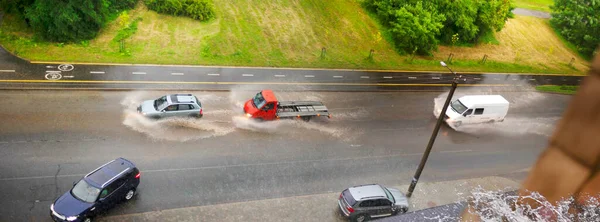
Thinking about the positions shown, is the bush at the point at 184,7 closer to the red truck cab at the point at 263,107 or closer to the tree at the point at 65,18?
the tree at the point at 65,18

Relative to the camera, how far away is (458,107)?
29.1 m

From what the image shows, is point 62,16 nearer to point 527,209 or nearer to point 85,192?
point 85,192

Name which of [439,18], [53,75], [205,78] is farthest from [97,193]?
[439,18]

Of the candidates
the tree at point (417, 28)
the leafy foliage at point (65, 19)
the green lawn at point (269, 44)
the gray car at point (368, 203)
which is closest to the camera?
the gray car at point (368, 203)

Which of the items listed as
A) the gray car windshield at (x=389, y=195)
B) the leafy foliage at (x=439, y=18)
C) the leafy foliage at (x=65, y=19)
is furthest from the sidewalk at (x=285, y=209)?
the leafy foliage at (x=439, y=18)

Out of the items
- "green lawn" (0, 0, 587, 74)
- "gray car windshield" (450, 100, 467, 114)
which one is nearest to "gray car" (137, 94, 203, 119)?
"green lawn" (0, 0, 587, 74)

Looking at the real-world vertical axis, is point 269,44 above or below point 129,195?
below

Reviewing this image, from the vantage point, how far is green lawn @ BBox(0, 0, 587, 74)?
3067cm

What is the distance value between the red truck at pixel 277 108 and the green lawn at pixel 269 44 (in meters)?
7.86

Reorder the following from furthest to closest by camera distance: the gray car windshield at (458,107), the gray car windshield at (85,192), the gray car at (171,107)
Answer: the gray car windshield at (458,107) < the gray car at (171,107) < the gray car windshield at (85,192)

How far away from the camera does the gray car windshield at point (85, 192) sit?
16516 mm

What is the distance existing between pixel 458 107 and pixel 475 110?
1.18 metres

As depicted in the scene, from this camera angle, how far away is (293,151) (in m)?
23.4

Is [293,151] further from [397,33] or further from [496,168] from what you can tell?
[397,33]
